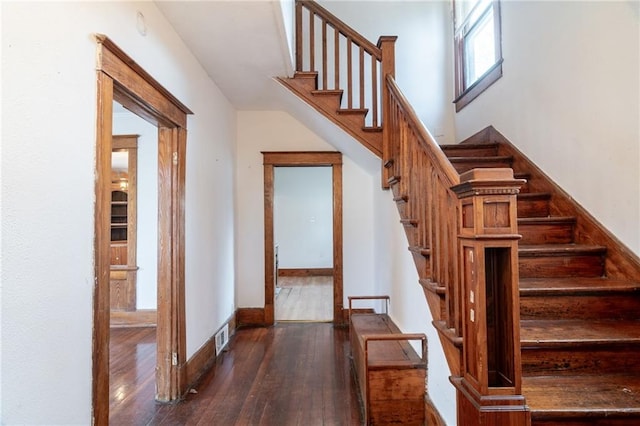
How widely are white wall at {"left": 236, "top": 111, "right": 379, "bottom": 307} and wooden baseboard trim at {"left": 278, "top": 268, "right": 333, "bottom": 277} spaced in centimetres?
428

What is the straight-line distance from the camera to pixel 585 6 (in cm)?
218

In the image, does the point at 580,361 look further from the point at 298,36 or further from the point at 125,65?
the point at 298,36

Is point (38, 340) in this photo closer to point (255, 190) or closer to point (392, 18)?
point (255, 190)

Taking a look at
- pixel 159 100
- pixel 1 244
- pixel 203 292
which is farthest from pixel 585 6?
pixel 203 292

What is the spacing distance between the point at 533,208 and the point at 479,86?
165 cm

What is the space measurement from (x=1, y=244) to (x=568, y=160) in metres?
3.02

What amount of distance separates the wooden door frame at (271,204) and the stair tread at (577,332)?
8.58 feet

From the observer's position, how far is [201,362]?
9.29 feet

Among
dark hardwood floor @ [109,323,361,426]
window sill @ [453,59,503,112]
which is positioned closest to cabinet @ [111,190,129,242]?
dark hardwood floor @ [109,323,361,426]

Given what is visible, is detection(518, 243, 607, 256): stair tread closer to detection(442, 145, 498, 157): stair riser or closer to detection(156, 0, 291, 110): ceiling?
detection(442, 145, 498, 157): stair riser

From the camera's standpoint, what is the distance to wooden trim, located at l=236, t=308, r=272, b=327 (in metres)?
4.19

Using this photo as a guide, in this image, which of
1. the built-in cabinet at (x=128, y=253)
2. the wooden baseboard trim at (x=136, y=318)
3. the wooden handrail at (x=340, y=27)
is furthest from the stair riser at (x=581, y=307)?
the built-in cabinet at (x=128, y=253)

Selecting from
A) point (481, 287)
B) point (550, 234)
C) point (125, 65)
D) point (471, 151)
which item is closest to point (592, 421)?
point (481, 287)

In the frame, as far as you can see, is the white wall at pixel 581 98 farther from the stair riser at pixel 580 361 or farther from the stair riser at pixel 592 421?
the stair riser at pixel 592 421
